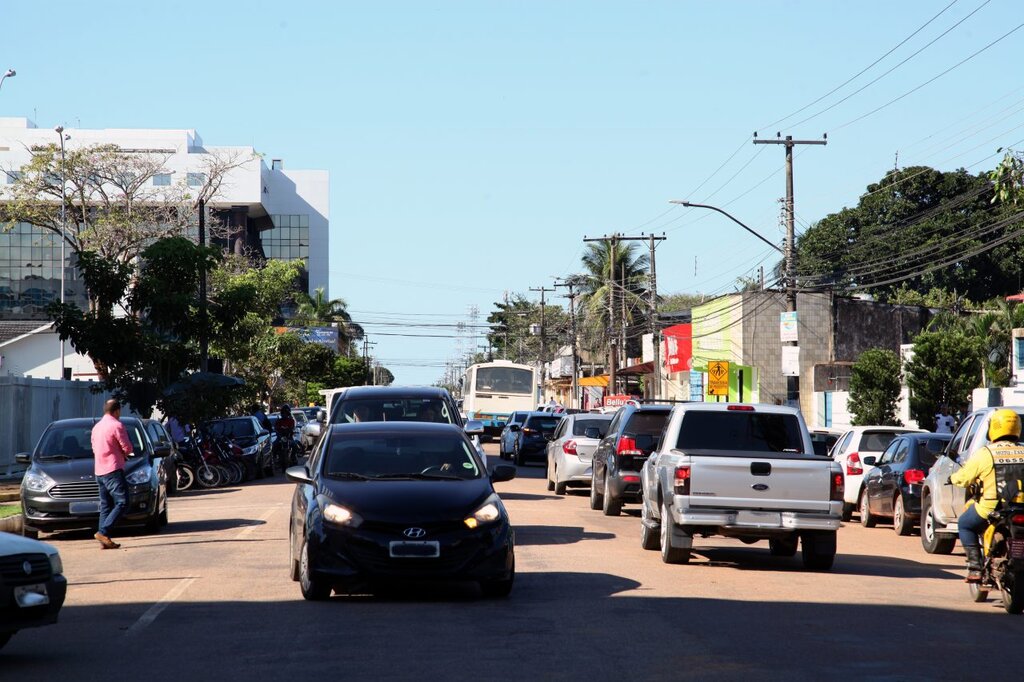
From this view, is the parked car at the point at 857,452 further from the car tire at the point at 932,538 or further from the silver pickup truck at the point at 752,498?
the silver pickup truck at the point at 752,498

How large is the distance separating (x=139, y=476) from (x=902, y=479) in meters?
11.2

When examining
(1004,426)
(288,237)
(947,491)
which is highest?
(288,237)

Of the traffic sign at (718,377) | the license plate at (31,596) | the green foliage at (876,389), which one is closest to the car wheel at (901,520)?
the license plate at (31,596)

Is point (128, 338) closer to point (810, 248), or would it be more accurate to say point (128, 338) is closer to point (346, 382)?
point (810, 248)

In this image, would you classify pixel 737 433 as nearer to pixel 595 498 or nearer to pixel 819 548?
pixel 819 548

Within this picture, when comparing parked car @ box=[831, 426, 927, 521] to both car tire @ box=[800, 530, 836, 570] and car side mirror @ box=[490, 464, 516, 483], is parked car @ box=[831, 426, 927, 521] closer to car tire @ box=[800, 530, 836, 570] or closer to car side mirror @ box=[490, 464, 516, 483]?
car tire @ box=[800, 530, 836, 570]

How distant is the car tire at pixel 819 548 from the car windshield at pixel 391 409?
22.1 feet

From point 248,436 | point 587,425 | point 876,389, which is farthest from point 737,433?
point 876,389

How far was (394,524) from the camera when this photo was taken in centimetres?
1161

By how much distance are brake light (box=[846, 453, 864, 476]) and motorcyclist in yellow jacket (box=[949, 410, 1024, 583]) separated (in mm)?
11519

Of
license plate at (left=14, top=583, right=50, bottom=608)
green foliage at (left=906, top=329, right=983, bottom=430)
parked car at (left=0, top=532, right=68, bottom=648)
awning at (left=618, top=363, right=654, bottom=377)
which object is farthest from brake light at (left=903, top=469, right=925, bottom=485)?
awning at (left=618, top=363, right=654, bottom=377)

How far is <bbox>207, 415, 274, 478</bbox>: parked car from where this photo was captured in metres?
34.5

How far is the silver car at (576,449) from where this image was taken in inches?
1086

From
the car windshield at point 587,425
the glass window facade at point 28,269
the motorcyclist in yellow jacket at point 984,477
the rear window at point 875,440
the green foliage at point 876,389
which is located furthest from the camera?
the glass window facade at point 28,269
